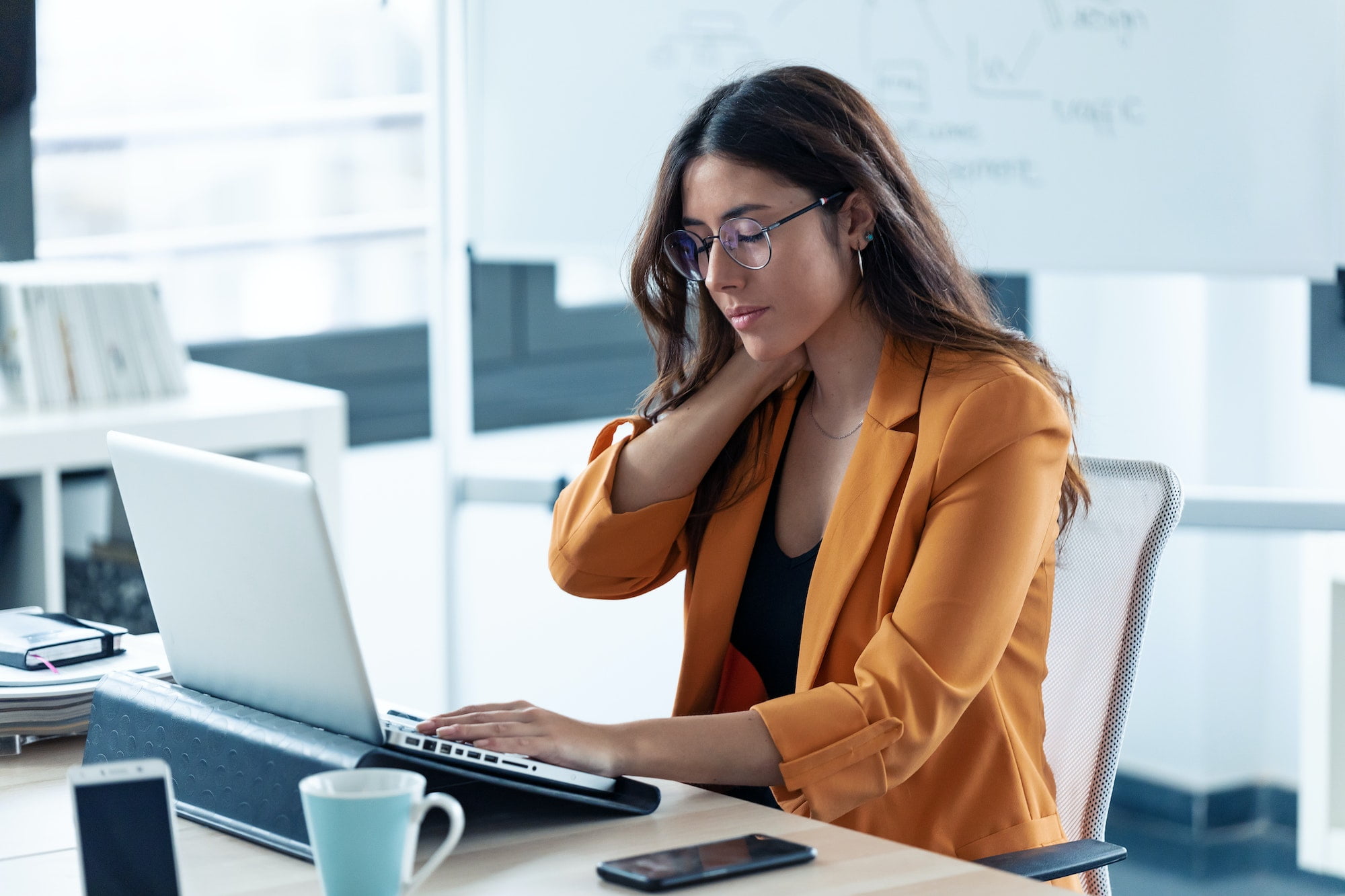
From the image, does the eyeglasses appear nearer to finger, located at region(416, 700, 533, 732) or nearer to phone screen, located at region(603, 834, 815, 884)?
finger, located at region(416, 700, 533, 732)

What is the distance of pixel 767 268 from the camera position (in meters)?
1.54

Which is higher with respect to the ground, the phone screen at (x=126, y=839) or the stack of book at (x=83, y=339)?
the stack of book at (x=83, y=339)

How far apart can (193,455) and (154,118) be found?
180cm

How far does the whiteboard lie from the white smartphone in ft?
4.73

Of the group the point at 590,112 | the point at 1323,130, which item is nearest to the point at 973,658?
the point at 1323,130

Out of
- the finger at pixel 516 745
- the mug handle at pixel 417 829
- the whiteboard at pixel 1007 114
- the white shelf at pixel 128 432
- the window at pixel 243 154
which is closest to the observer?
the mug handle at pixel 417 829

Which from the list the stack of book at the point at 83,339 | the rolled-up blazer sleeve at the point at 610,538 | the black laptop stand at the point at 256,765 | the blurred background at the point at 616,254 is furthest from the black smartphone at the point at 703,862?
the stack of book at the point at 83,339

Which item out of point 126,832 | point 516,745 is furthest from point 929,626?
point 126,832

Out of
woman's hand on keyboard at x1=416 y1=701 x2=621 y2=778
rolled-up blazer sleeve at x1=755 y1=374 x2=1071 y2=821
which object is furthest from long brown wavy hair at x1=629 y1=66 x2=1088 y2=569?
woman's hand on keyboard at x1=416 y1=701 x2=621 y2=778

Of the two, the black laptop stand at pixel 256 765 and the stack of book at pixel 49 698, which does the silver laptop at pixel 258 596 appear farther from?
the stack of book at pixel 49 698

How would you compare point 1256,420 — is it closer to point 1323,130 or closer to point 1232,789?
point 1232,789

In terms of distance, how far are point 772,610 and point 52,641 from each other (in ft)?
2.42

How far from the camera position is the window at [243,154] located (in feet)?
8.97

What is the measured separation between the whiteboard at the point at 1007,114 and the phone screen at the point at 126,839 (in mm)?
1447
